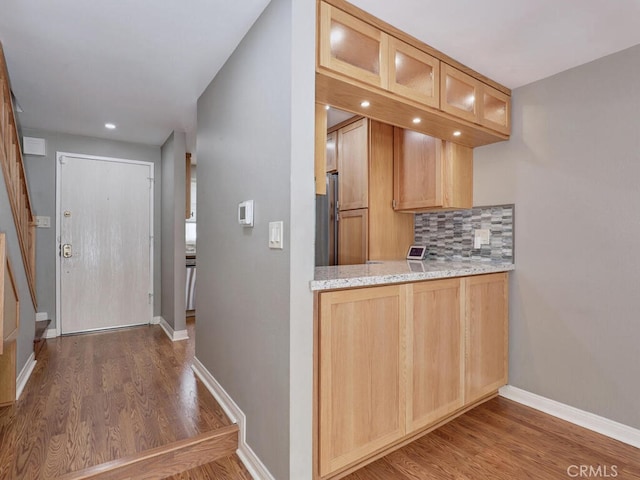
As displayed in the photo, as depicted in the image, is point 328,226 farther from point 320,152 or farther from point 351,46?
point 351,46

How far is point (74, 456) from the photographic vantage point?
163cm

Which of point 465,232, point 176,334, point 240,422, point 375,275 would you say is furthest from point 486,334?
point 176,334

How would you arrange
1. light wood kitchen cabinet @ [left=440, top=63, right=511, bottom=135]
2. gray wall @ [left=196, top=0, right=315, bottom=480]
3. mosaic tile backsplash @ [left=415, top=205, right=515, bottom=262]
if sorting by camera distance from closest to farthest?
gray wall @ [left=196, top=0, right=315, bottom=480] < light wood kitchen cabinet @ [left=440, top=63, right=511, bottom=135] < mosaic tile backsplash @ [left=415, top=205, right=515, bottom=262]

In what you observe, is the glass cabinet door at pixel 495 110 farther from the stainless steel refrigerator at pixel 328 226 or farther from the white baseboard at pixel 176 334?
the white baseboard at pixel 176 334

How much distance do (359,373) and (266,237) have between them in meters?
0.81

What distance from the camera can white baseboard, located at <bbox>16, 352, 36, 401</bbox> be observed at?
89.4 inches

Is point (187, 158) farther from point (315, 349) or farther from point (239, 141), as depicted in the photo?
point (315, 349)

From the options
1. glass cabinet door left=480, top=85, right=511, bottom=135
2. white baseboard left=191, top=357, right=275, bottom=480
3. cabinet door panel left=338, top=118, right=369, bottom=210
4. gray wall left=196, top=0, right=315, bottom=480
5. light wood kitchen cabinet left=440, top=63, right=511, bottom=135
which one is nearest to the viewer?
gray wall left=196, top=0, right=315, bottom=480

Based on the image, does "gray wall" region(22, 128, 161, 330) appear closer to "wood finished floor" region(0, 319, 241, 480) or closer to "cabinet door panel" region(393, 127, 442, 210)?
"wood finished floor" region(0, 319, 241, 480)

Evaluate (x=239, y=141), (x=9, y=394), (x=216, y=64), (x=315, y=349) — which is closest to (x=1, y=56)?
(x=216, y=64)

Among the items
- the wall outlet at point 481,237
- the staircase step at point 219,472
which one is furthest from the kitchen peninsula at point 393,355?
the staircase step at point 219,472

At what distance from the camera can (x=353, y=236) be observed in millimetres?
2922

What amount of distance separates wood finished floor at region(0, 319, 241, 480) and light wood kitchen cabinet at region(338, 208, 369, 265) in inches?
60.7

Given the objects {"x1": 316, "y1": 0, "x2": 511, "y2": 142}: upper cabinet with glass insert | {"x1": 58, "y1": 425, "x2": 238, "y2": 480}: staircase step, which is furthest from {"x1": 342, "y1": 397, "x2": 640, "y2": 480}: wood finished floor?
{"x1": 316, "y1": 0, "x2": 511, "y2": 142}: upper cabinet with glass insert
